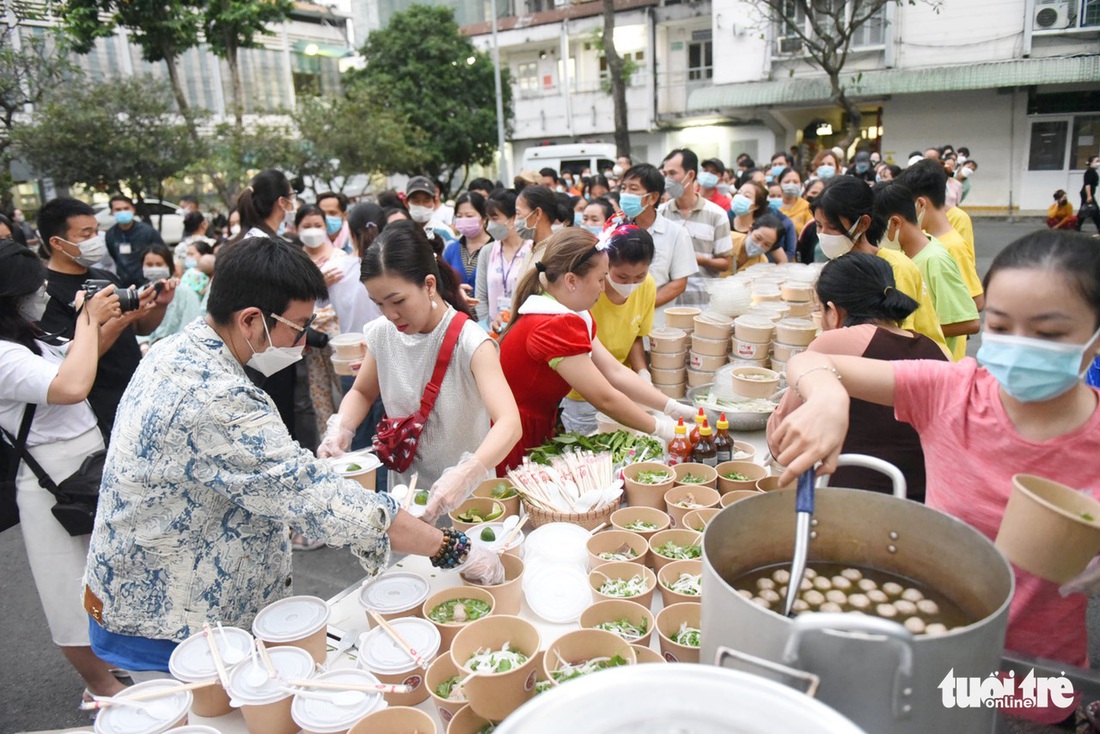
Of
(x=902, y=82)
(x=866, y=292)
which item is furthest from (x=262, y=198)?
(x=902, y=82)

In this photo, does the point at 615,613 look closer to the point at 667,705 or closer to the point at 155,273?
the point at 667,705

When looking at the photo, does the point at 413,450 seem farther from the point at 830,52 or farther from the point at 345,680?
the point at 830,52

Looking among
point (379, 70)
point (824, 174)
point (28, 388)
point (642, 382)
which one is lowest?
point (642, 382)

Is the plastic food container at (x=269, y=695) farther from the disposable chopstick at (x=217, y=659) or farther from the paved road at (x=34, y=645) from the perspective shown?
the paved road at (x=34, y=645)

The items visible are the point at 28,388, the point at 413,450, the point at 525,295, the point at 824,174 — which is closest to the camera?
the point at 28,388

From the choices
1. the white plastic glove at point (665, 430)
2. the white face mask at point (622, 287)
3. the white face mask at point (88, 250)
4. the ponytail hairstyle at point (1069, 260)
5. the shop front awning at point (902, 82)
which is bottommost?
the white plastic glove at point (665, 430)

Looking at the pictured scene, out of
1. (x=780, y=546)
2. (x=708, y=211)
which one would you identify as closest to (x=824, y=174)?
(x=708, y=211)

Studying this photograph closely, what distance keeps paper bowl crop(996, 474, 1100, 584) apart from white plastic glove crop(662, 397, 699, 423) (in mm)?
1720

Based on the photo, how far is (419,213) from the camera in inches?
254

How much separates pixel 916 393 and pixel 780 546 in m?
0.55

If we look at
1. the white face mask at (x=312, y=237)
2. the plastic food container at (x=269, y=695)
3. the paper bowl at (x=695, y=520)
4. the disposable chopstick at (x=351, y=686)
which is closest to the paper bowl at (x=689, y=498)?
the paper bowl at (x=695, y=520)

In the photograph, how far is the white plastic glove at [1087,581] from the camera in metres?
1.13

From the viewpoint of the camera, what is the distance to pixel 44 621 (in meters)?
3.75

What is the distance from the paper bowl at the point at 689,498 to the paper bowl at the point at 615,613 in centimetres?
55
